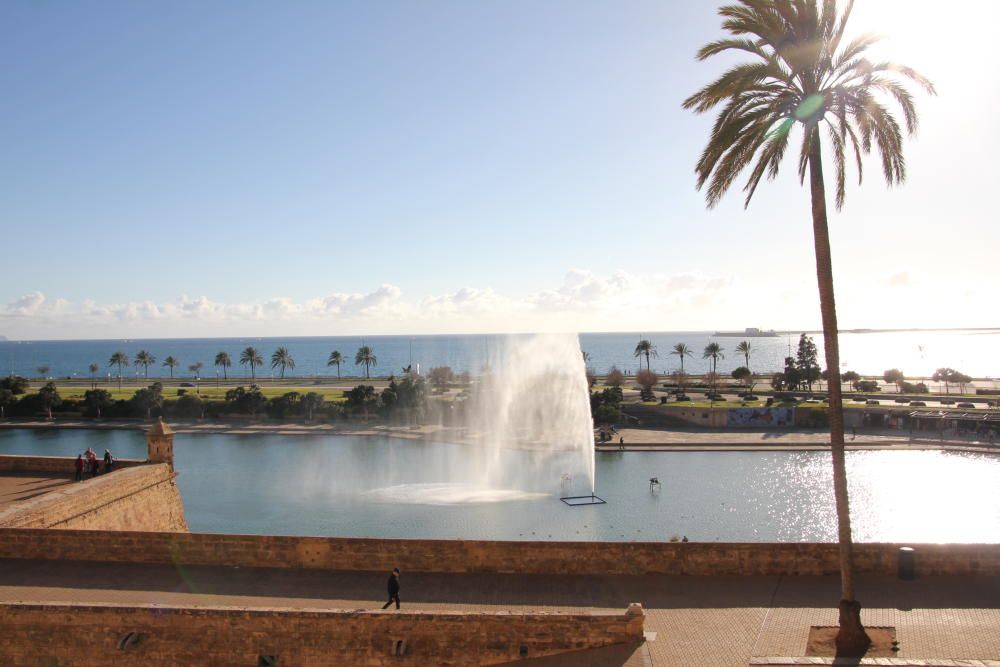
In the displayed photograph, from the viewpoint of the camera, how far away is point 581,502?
33750mm

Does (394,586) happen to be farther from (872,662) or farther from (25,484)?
(25,484)

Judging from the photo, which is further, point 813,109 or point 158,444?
point 158,444

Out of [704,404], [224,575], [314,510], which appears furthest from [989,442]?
[224,575]

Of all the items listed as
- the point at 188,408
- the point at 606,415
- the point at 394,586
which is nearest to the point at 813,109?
the point at 394,586

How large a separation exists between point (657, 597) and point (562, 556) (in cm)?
184

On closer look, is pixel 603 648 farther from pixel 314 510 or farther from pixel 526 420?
pixel 526 420

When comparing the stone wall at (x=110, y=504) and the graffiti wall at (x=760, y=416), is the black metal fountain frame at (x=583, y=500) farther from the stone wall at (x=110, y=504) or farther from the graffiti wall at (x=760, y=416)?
the graffiti wall at (x=760, y=416)

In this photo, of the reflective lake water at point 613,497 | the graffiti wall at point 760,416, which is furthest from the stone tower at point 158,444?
the graffiti wall at point 760,416

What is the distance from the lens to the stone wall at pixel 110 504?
15820mm

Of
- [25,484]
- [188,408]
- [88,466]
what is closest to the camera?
[25,484]

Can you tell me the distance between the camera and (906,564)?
1191cm

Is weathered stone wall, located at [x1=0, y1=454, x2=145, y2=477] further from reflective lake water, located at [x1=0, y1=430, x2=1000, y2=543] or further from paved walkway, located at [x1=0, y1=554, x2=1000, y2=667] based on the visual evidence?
reflective lake water, located at [x1=0, y1=430, x2=1000, y2=543]

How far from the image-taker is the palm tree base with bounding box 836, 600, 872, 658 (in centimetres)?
947

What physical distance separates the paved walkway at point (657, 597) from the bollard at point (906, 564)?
0.20 metres
